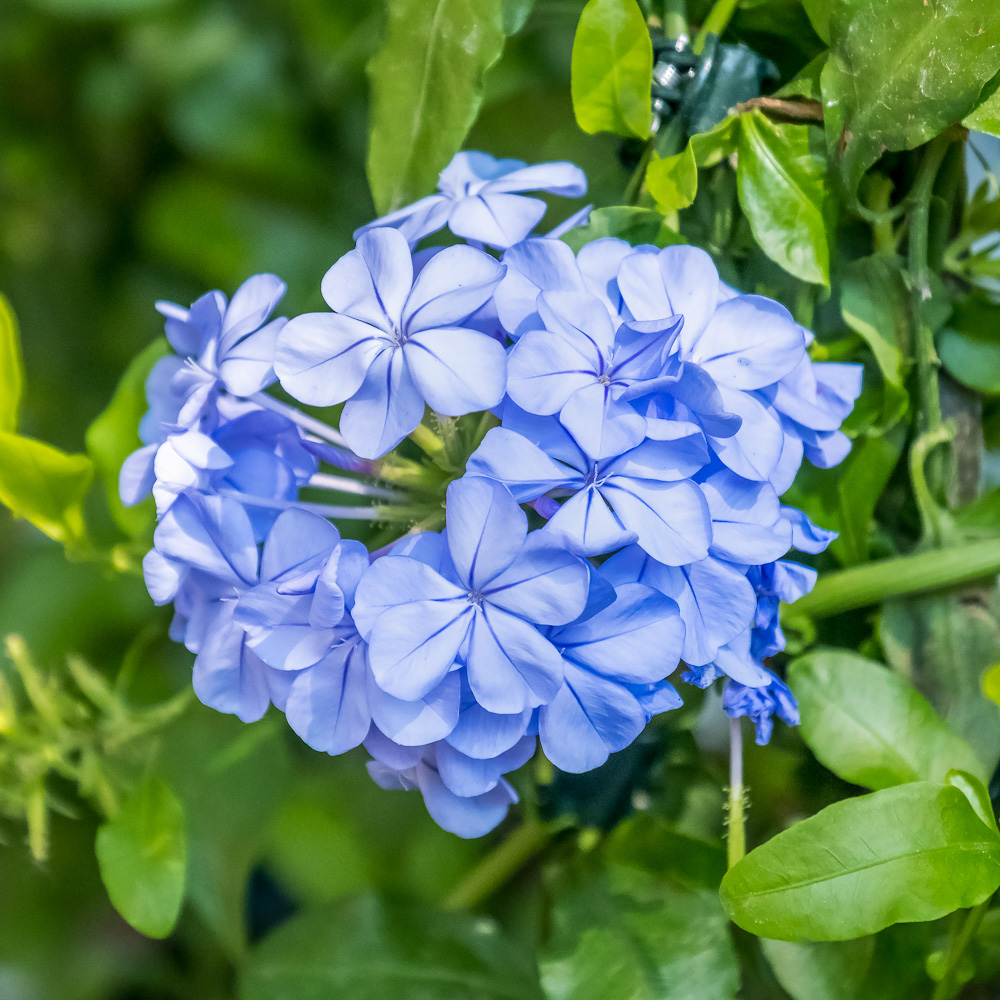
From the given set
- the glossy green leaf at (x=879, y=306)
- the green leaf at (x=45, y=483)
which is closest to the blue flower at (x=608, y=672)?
the glossy green leaf at (x=879, y=306)

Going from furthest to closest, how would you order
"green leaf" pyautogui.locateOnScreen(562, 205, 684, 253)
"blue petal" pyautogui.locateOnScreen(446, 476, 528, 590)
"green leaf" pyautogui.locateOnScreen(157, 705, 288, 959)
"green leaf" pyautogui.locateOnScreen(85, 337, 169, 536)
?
1. "green leaf" pyautogui.locateOnScreen(157, 705, 288, 959)
2. "green leaf" pyautogui.locateOnScreen(85, 337, 169, 536)
3. "green leaf" pyautogui.locateOnScreen(562, 205, 684, 253)
4. "blue petal" pyautogui.locateOnScreen(446, 476, 528, 590)

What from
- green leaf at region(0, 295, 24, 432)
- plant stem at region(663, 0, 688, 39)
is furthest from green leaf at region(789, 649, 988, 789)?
green leaf at region(0, 295, 24, 432)

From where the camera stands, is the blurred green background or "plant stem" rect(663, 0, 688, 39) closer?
"plant stem" rect(663, 0, 688, 39)

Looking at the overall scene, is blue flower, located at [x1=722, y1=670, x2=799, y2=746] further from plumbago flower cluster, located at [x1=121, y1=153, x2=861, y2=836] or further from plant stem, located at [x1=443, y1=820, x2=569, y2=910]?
plant stem, located at [x1=443, y1=820, x2=569, y2=910]

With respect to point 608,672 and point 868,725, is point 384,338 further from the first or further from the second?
point 868,725

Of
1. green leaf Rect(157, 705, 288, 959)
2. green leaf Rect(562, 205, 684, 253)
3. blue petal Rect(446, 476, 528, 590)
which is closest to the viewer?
blue petal Rect(446, 476, 528, 590)

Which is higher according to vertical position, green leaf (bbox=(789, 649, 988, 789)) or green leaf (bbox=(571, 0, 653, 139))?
green leaf (bbox=(571, 0, 653, 139))

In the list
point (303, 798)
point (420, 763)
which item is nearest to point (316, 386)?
point (420, 763)
